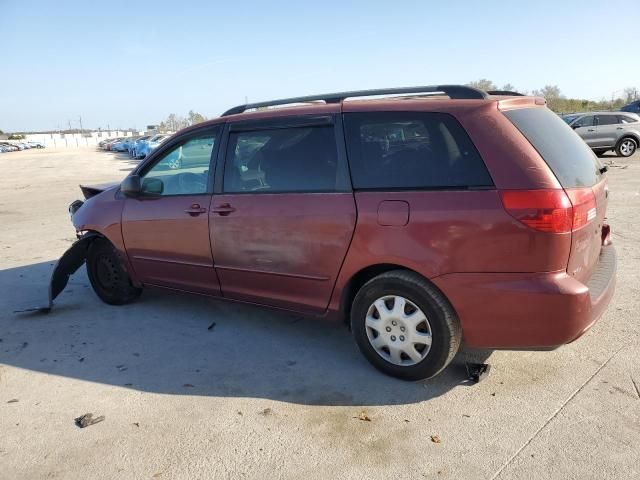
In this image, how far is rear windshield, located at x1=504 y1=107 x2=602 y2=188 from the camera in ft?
9.84

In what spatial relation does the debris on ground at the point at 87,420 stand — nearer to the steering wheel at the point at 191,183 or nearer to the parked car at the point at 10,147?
the steering wheel at the point at 191,183

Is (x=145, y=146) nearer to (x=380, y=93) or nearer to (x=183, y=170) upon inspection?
(x=183, y=170)

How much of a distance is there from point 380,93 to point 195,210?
1.73 m

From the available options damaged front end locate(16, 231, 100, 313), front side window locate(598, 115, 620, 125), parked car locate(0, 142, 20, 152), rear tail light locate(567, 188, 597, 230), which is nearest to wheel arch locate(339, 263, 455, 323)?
rear tail light locate(567, 188, 597, 230)

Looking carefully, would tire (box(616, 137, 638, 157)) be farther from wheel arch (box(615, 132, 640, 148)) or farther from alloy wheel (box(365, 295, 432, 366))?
alloy wheel (box(365, 295, 432, 366))

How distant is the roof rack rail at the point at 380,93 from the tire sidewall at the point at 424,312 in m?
1.30

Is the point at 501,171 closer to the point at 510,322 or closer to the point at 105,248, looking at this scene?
the point at 510,322

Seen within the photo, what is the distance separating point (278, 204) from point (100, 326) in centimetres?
216

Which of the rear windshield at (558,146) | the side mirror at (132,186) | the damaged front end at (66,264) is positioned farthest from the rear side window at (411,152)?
the damaged front end at (66,264)

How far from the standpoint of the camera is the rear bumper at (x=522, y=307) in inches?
113

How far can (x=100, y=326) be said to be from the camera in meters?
4.62

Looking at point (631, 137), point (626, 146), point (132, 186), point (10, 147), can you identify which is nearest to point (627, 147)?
point (626, 146)

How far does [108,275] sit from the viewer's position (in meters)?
5.15

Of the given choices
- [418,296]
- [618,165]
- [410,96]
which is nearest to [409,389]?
[418,296]
